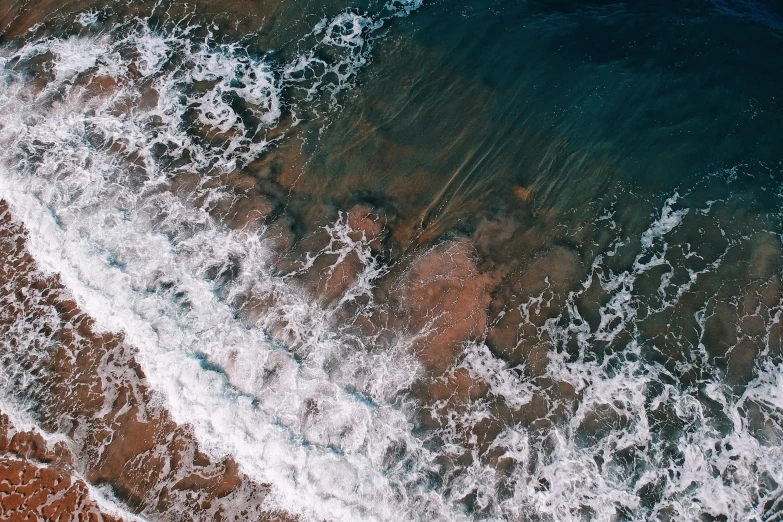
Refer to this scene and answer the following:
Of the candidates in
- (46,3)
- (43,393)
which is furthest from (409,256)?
(46,3)

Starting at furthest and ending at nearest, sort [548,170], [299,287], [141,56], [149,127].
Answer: [141,56] < [149,127] < [548,170] < [299,287]

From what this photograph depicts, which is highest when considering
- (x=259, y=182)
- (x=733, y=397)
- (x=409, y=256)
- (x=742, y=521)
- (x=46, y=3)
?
(x=46, y=3)

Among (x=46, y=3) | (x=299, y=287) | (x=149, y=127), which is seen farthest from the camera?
(x=46, y=3)

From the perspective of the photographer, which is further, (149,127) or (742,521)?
(149,127)

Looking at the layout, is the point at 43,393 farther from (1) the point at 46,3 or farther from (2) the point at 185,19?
(1) the point at 46,3

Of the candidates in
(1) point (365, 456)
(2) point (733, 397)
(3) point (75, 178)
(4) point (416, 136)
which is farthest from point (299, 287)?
(2) point (733, 397)

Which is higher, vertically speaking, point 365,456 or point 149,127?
point 149,127
